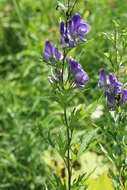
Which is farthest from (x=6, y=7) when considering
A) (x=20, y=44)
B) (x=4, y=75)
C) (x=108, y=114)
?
(x=108, y=114)

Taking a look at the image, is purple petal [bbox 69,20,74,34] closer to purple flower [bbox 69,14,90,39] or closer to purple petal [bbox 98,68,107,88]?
purple flower [bbox 69,14,90,39]

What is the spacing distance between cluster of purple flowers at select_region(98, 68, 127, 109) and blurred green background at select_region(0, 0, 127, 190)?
373 mm

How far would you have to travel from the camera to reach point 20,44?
14.6ft

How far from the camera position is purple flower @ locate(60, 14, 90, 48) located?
5.36 feet

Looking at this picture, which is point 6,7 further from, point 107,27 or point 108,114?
point 108,114

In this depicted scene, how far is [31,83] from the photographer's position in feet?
11.9

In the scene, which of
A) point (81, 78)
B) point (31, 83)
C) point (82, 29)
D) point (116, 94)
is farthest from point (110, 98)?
point (31, 83)

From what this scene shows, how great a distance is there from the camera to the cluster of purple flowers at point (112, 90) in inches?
67.4

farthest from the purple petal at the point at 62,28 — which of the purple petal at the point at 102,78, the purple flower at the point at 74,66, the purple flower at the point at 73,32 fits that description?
the purple petal at the point at 102,78

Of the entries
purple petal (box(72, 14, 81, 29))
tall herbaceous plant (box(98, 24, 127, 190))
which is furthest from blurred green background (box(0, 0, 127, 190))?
purple petal (box(72, 14, 81, 29))

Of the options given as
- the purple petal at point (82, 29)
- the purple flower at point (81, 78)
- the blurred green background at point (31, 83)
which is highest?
the purple petal at point (82, 29)

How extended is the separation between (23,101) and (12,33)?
129 cm

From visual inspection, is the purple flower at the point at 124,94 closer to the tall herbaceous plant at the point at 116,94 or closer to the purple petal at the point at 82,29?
the tall herbaceous plant at the point at 116,94

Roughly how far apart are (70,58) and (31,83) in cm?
199
